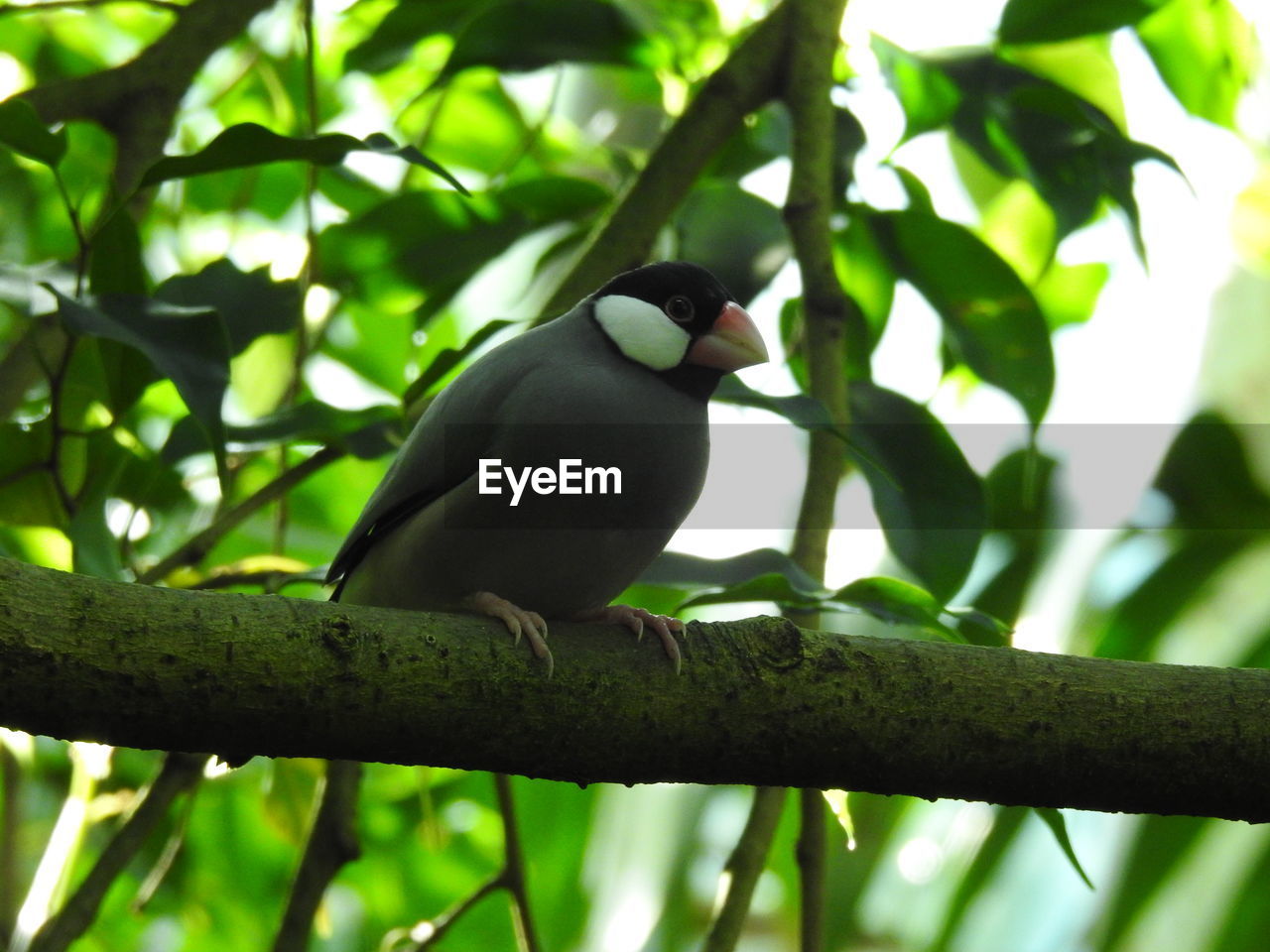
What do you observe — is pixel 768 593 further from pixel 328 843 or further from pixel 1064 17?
pixel 1064 17

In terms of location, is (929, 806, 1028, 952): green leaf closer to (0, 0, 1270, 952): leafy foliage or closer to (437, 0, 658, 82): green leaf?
(0, 0, 1270, 952): leafy foliage

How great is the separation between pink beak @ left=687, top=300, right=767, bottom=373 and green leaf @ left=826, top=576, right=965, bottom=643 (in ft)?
1.41

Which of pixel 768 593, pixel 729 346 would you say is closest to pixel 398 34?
pixel 729 346

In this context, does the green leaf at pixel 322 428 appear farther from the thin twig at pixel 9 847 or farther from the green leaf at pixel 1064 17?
the green leaf at pixel 1064 17

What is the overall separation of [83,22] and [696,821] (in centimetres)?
245

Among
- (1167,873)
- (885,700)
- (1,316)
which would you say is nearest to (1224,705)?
Result: (885,700)

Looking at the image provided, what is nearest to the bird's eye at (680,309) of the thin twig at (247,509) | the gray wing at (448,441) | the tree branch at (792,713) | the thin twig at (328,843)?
the gray wing at (448,441)

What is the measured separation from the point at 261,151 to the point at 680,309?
64cm

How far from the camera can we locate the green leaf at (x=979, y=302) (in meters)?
2.17

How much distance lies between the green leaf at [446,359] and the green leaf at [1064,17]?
47.1 inches

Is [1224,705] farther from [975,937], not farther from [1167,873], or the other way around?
[975,937]

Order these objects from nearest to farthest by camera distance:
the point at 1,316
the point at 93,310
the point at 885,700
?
the point at 885,700 < the point at 93,310 < the point at 1,316

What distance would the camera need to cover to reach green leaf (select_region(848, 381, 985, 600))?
1888 millimetres

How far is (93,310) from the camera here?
1641 millimetres
